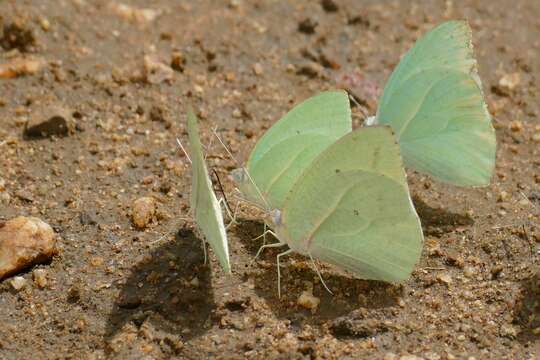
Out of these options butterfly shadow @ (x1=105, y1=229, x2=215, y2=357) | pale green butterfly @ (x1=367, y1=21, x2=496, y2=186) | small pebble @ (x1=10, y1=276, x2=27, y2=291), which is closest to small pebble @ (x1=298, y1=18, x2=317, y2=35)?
pale green butterfly @ (x1=367, y1=21, x2=496, y2=186)

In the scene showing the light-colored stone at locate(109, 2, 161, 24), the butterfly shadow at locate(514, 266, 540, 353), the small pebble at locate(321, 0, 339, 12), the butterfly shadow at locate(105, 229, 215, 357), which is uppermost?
the small pebble at locate(321, 0, 339, 12)

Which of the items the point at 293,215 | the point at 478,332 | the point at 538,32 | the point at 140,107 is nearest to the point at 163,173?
the point at 140,107

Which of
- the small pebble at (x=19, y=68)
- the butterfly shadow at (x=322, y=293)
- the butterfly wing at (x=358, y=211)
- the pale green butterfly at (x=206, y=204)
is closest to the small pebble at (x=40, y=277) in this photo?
the pale green butterfly at (x=206, y=204)

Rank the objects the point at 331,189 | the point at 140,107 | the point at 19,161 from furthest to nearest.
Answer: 1. the point at 140,107
2. the point at 19,161
3. the point at 331,189

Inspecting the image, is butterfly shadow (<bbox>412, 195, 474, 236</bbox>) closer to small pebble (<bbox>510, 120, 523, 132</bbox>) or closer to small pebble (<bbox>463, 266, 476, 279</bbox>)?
small pebble (<bbox>463, 266, 476, 279</bbox>)

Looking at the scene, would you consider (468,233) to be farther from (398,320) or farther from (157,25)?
(157,25)

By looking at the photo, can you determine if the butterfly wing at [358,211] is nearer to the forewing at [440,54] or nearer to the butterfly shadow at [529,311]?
the butterfly shadow at [529,311]

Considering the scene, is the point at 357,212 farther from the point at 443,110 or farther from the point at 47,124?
the point at 47,124
